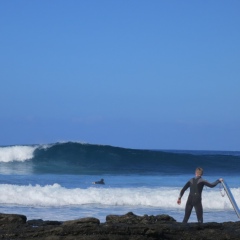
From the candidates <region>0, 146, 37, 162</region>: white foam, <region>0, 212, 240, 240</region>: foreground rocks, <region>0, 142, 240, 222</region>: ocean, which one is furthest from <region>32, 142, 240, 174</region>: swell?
<region>0, 212, 240, 240</region>: foreground rocks

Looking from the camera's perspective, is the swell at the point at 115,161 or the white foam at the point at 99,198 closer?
the white foam at the point at 99,198

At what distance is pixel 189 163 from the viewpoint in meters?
41.0

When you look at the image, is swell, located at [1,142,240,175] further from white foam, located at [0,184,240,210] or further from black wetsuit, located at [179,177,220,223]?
black wetsuit, located at [179,177,220,223]

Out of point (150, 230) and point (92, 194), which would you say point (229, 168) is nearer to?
point (92, 194)

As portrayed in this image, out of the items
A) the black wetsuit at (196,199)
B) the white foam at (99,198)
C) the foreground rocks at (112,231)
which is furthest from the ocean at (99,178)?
the foreground rocks at (112,231)

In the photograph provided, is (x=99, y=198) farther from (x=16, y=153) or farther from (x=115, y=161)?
(x=16, y=153)

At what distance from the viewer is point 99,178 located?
30.2 meters

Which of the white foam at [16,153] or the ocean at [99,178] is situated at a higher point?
the white foam at [16,153]

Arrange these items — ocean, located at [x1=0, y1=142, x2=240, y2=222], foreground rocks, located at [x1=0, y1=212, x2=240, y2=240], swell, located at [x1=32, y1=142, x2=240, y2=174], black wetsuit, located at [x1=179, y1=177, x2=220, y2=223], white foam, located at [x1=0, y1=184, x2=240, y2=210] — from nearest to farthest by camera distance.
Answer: foreground rocks, located at [x1=0, y1=212, x2=240, y2=240] → black wetsuit, located at [x1=179, y1=177, x2=220, y2=223] → ocean, located at [x1=0, y1=142, x2=240, y2=222] → white foam, located at [x1=0, y1=184, x2=240, y2=210] → swell, located at [x1=32, y1=142, x2=240, y2=174]

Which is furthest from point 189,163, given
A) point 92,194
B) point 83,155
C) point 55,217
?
point 55,217

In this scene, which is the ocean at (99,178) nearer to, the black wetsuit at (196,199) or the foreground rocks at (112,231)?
the black wetsuit at (196,199)

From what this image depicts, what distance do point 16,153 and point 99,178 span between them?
39.6 feet

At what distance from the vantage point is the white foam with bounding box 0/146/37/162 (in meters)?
40.0

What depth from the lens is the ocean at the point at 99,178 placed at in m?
18.0
